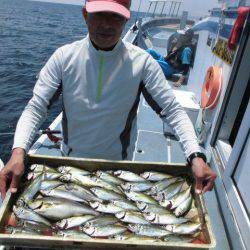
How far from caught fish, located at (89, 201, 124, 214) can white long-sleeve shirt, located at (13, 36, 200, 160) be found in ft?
2.12

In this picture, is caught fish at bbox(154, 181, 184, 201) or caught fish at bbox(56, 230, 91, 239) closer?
caught fish at bbox(56, 230, 91, 239)

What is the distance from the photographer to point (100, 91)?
2.44 meters

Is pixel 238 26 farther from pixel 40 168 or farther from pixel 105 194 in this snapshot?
pixel 40 168

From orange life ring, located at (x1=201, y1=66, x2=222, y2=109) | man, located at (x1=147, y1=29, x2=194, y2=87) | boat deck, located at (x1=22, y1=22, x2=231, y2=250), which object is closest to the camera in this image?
orange life ring, located at (x1=201, y1=66, x2=222, y2=109)

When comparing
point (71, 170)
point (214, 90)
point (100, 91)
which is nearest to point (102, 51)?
point (100, 91)

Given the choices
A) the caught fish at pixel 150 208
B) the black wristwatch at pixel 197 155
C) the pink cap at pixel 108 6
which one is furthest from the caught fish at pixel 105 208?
the pink cap at pixel 108 6

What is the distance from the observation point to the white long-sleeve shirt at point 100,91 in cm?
238

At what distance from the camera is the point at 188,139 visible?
7.54 feet

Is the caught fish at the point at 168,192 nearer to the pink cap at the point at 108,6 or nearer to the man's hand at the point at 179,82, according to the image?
the pink cap at the point at 108,6

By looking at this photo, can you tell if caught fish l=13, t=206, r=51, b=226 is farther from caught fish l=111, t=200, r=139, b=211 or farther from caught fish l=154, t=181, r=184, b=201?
caught fish l=154, t=181, r=184, b=201

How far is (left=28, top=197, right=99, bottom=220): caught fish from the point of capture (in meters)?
1.91

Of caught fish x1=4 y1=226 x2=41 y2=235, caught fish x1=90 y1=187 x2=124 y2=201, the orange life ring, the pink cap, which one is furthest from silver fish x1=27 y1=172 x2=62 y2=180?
the orange life ring

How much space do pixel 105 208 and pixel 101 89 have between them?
0.92m

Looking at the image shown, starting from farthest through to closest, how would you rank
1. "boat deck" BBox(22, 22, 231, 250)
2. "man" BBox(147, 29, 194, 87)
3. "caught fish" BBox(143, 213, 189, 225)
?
"man" BBox(147, 29, 194, 87), "boat deck" BBox(22, 22, 231, 250), "caught fish" BBox(143, 213, 189, 225)
